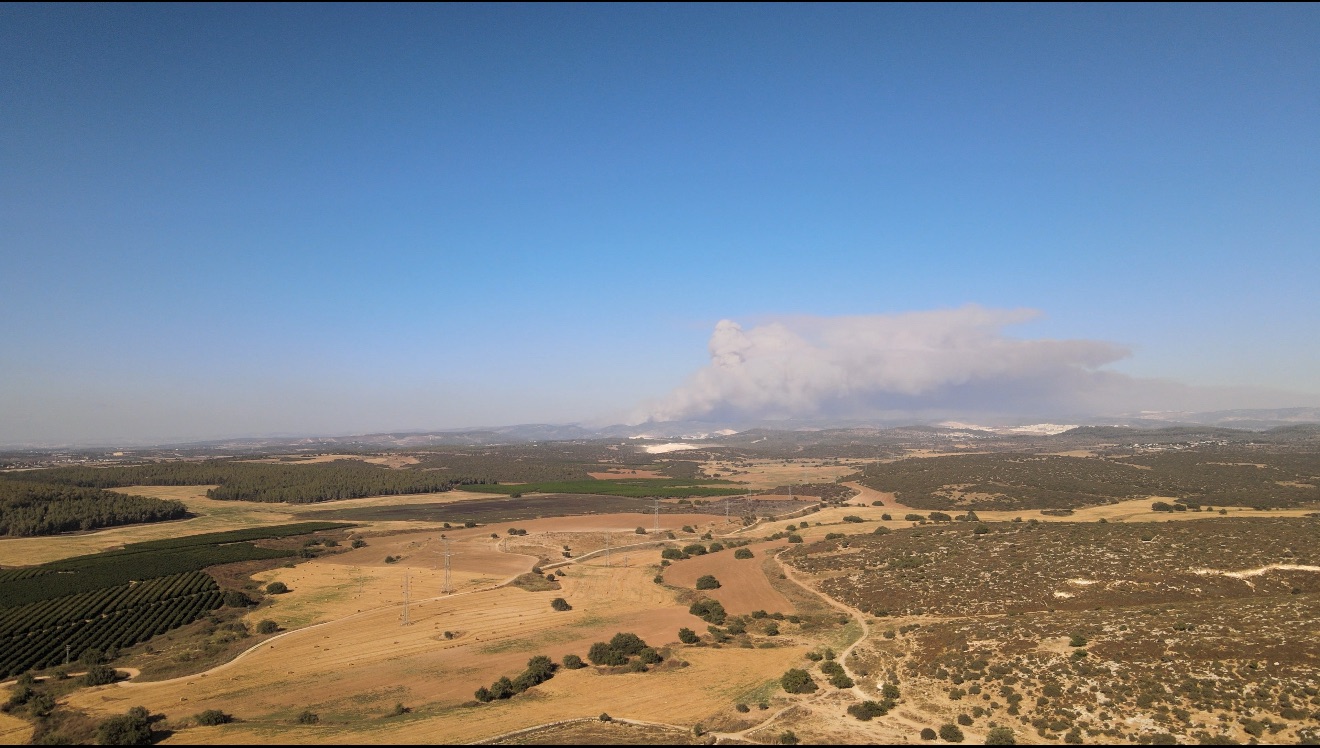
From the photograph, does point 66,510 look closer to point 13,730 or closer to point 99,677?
point 99,677

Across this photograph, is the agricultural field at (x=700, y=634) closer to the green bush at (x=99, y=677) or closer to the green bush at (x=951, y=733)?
the green bush at (x=951, y=733)

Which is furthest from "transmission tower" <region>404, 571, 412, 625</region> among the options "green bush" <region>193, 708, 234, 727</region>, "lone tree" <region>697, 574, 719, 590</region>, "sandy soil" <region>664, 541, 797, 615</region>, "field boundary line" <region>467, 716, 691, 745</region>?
"lone tree" <region>697, 574, 719, 590</region>

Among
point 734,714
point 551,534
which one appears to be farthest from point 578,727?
point 551,534

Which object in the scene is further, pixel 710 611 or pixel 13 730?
pixel 710 611

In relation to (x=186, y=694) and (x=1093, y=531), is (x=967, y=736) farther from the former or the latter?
(x=1093, y=531)

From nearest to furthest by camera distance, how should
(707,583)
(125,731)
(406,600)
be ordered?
(125,731)
(406,600)
(707,583)

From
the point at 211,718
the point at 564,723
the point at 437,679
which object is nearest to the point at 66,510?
the point at 211,718
